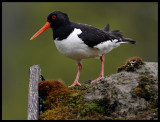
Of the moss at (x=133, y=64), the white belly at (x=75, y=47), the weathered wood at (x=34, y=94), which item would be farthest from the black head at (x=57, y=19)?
the moss at (x=133, y=64)

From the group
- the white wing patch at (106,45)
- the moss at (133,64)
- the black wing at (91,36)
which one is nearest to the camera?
the moss at (133,64)

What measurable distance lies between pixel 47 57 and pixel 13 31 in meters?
4.59

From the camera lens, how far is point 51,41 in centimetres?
2886

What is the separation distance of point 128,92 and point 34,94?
178cm

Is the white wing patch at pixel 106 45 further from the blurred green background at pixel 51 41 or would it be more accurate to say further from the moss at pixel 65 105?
the blurred green background at pixel 51 41

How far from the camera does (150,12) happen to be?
109ft

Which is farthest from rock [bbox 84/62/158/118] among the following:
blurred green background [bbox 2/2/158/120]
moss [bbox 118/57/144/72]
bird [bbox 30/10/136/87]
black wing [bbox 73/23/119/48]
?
blurred green background [bbox 2/2/158/120]

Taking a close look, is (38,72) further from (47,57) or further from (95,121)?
(47,57)

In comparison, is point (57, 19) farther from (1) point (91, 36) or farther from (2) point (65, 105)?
(2) point (65, 105)

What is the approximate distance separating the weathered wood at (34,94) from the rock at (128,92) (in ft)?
3.19

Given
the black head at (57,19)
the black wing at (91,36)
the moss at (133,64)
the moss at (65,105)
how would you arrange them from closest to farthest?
1. the moss at (65,105)
2. the moss at (133,64)
3. the black wing at (91,36)
4. the black head at (57,19)

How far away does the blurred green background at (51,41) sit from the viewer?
27.6 meters

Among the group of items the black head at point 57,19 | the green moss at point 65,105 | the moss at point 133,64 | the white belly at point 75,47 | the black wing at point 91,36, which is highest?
the black head at point 57,19

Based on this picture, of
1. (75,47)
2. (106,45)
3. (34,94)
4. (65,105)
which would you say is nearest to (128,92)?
(65,105)
